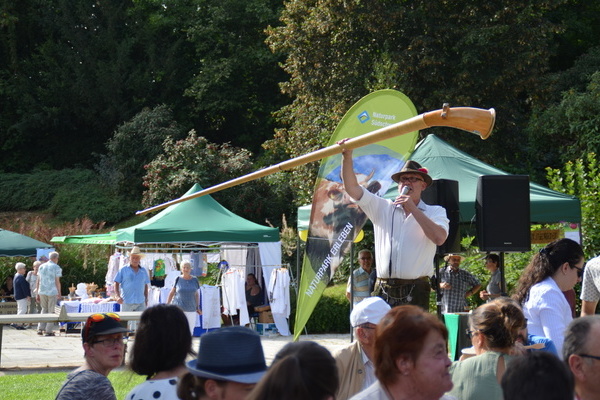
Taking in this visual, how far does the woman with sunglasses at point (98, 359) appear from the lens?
4117mm

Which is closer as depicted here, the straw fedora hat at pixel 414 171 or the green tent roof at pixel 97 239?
the straw fedora hat at pixel 414 171

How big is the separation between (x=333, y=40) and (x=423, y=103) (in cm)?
323

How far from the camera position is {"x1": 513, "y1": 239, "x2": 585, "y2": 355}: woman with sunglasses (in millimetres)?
5117

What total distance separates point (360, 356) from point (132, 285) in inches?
444

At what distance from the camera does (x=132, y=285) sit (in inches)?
607

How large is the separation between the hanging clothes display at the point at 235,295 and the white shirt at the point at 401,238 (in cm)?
1191

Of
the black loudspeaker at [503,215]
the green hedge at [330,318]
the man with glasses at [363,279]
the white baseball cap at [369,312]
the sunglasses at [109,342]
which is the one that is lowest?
the green hedge at [330,318]

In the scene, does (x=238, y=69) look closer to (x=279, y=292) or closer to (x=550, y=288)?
(x=279, y=292)

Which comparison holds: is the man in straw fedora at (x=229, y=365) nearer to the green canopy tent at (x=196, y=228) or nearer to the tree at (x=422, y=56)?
the green canopy tent at (x=196, y=228)

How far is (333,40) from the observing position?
24016mm

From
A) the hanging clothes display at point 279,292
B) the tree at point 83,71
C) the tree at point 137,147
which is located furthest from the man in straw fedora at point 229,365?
the tree at point 83,71

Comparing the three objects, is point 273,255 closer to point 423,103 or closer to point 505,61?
point 423,103

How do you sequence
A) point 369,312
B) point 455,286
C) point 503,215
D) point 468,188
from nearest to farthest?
point 369,312
point 503,215
point 468,188
point 455,286

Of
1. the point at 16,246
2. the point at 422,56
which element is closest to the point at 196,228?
the point at 16,246
